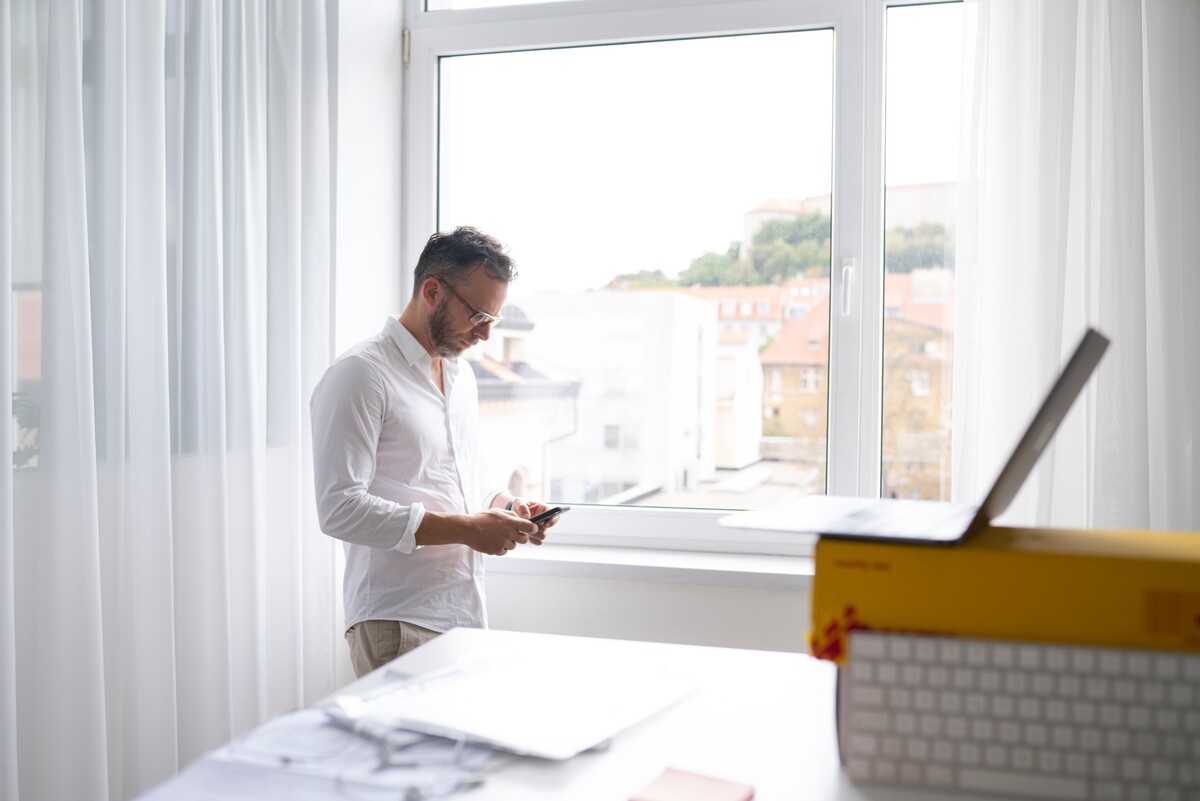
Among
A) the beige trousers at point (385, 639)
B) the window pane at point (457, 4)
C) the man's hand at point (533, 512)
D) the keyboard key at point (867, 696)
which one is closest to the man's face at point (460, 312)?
the man's hand at point (533, 512)

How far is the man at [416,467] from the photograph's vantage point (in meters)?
1.96

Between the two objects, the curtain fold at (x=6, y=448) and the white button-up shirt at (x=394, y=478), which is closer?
the curtain fold at (x=6, y=448)

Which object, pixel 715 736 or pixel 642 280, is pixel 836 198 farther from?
pixel 715 736

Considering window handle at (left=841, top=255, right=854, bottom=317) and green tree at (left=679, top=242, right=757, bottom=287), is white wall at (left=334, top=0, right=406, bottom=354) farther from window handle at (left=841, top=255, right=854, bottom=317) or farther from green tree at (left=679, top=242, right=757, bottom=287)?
window handle at (left=841, top=255, right=854, bottom=317)

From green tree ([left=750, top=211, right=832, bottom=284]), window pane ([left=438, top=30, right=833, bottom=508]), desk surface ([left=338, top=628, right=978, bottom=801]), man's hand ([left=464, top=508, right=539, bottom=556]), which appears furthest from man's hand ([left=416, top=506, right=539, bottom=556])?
A: green tree ([left=750, top=211, right=832, bottom=284])

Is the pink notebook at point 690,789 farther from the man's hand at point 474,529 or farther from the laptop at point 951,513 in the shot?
the man's hand at point 474,529

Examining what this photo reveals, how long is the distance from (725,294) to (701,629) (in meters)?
0.96

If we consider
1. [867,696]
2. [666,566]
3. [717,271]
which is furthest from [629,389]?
[867,696]

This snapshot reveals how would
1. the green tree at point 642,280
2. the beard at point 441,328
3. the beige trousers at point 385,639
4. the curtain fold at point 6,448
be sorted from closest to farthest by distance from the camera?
the curtain fold at point 6,448
the beige trousers at point 385,639
the beard at point 441,328
the green tree at point 642,280

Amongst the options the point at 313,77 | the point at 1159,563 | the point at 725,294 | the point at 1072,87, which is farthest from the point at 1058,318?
the point at 313,77

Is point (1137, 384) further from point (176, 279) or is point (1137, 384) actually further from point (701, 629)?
point (176, 279)

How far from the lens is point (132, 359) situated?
6.40 ft

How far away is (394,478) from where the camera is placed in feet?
6.88

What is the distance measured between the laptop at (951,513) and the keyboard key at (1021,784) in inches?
9.5
